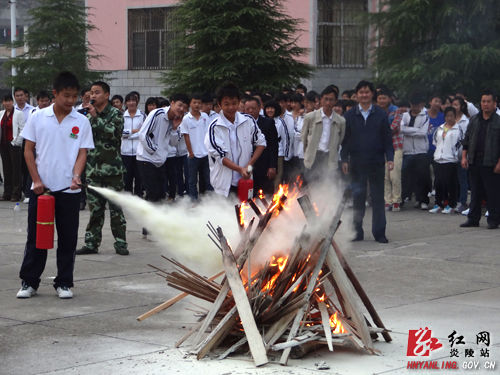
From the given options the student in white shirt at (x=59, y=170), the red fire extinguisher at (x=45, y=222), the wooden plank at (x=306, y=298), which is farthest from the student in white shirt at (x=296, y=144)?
the wooden plank at (x=306, y=298)

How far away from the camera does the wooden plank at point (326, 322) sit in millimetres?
5945

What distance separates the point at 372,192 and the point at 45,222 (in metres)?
5.32

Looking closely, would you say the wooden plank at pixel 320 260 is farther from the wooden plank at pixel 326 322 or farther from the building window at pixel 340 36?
the building window at pixel 340 36

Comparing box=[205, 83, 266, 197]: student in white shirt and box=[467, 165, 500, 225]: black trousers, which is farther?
box=[467, 165, 500, 225]: black trousers

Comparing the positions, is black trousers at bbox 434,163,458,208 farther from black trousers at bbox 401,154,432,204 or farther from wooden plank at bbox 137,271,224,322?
wooden plank at bbox 137,271,224,322

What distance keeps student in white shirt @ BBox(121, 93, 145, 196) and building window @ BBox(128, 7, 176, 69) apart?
14.1 metres

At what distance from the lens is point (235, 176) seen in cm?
914

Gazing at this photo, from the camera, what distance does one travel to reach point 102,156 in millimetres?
10711

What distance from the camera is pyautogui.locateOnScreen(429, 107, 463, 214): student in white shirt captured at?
15617 millimetres

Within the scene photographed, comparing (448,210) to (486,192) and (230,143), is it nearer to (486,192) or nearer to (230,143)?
(486,192)

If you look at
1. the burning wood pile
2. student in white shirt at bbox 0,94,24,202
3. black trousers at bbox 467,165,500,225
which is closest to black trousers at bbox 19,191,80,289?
the burning wood pile

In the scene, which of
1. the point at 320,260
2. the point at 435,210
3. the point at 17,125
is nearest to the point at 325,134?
the point at 435,210

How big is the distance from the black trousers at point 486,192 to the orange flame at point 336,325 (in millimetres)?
7625

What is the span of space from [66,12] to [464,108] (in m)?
14.9
